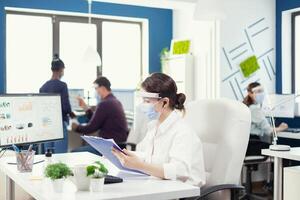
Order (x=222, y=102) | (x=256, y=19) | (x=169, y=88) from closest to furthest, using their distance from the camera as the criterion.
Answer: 1. (x=169, y=88)
2. (x=222, y=102)
3. (x=256, y=19)

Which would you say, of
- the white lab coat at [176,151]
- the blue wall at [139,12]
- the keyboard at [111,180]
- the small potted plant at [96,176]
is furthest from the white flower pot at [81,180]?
the blue wall at [139,12]

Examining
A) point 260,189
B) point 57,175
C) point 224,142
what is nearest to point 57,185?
point 57,175

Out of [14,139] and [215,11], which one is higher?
[215,11]

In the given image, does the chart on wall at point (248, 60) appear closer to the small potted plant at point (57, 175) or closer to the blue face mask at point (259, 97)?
the blue face mask at point (259, 97)

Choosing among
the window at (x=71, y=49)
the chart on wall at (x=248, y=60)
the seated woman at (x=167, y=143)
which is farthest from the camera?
the window at (x=71, y=49)

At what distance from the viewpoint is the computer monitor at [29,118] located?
7.55 ft

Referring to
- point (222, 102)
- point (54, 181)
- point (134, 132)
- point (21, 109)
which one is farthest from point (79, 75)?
point (54, 181)

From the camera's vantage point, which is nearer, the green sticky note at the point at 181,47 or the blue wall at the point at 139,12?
the blue wall at the point at 139,12

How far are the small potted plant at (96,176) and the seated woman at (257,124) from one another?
9.61ft

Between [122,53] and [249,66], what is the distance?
77.1 inches

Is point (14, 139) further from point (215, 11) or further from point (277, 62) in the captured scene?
point (277, 62)

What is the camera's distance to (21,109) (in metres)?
2.38

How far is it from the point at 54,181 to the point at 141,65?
16.2 feet

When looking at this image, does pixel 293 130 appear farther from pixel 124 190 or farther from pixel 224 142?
pixel 124 190
